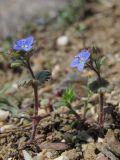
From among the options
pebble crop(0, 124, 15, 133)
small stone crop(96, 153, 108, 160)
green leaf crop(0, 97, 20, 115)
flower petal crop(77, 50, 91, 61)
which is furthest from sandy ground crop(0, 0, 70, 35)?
small stone crop(96, 153, 108, 160)

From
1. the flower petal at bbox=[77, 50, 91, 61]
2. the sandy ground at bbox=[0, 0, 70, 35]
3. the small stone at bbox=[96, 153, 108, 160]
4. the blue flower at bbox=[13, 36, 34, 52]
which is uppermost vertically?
the sandy ground at bbox=[0, 0, 70, 35]

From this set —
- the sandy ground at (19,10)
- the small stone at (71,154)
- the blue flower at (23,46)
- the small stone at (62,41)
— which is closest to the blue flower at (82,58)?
the blue flower at (23,46)

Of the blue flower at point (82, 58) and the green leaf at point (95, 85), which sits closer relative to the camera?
the blue flower at point (82, 58)

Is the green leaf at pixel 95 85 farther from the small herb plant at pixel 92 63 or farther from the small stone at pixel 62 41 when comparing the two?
the small stone at pixel 62 41

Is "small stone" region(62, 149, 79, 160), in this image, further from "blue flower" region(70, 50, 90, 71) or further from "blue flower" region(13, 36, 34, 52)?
"blue flower" region(13, 36, 34, 52)

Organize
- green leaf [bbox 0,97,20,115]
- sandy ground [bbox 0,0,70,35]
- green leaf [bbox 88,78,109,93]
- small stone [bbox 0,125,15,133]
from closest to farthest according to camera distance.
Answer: green leaf [bbox 88,78,109,93]
small stone [bbox 0,125,15,133]
green leaf [bbox 0,97,20,115]
sandy ground [bbox 0,0,70,35]

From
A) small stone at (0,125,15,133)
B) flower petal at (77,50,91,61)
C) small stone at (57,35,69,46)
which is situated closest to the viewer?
flower petal at (77,50,91,61)

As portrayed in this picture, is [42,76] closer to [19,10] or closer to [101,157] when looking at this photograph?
[101,157]
